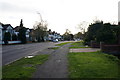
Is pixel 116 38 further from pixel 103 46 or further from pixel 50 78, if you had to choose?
pixel 50 78

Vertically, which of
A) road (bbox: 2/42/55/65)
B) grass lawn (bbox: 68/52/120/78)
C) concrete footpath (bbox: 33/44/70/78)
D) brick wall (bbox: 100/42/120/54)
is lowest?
road (bbox: 2/42/55/65)

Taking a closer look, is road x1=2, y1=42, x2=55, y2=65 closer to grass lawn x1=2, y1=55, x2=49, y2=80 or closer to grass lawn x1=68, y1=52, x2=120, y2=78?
grass lawn x1=2, y1=55, x2=49, y2=80

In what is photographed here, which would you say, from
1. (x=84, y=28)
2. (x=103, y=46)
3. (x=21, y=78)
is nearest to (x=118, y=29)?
(x=103, y=46)

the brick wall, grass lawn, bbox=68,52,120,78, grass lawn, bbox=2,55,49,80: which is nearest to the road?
grass lawn, bbox=2,55,49,80

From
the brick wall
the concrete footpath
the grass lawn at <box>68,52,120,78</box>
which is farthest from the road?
the brick wall

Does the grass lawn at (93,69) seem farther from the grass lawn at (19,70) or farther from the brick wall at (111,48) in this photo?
the brick wall at (111,48)

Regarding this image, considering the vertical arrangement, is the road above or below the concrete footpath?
below

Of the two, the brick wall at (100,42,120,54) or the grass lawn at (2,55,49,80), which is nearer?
the grass lawn at (2,55,49,80)

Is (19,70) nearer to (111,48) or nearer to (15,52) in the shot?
(15,52)

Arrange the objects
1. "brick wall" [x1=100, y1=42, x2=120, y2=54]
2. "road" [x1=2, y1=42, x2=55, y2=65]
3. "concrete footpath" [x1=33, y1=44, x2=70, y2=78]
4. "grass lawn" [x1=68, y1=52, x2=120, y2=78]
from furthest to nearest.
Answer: "brick wall" [x1=100, y1=42, x2=120, y2=54] < "road" [x1=2, y1=42, x2=55, y2=65] < "concrete footpath" [x1=33, y1=44, x2=70, y2=78] < "grass lawn" [x1=68, y1=52, x2=120, y2=78]

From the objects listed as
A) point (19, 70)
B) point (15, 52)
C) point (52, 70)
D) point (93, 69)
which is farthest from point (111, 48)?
point (19, 70)

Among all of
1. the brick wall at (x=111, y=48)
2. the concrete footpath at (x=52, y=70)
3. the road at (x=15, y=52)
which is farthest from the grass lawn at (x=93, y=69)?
the brick wall at (x=111, y=48)

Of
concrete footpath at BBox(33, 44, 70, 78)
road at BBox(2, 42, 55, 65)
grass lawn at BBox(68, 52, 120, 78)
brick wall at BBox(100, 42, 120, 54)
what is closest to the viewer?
grass lawn at BBox(68, 52, 120, 78)

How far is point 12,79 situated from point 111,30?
65.3ft
